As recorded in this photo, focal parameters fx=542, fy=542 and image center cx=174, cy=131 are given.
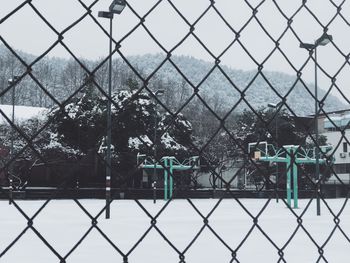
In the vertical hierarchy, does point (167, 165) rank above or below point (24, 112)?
below

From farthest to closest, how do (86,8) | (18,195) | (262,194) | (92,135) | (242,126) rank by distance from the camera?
1. (242,126)
2. (262,194)
3. (92,135)
4. (18,195)
5. (86,8)

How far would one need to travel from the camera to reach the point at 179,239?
8.38 m

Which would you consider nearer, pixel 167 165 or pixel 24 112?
pixel 167 165

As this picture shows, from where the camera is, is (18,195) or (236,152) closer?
(18,195)

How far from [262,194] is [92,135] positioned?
→ 386 inches

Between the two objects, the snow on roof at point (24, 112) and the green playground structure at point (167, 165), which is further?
the snow on roof at point (24, 112)

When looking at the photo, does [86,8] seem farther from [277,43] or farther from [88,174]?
[88,174]

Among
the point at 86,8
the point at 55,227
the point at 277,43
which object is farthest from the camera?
the point at 55,227

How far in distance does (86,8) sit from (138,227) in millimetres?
9914

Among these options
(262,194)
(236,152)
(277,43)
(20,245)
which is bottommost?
(262,194)

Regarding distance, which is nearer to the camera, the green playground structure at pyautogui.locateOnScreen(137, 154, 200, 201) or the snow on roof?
the green playground structure at pyautogui.locateOnScreen(137, 154, 200, 201)

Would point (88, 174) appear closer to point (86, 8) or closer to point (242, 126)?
point (242, 126)

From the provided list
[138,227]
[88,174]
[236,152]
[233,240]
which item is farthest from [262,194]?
[233,240]

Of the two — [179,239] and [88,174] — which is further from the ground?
[179,239]
